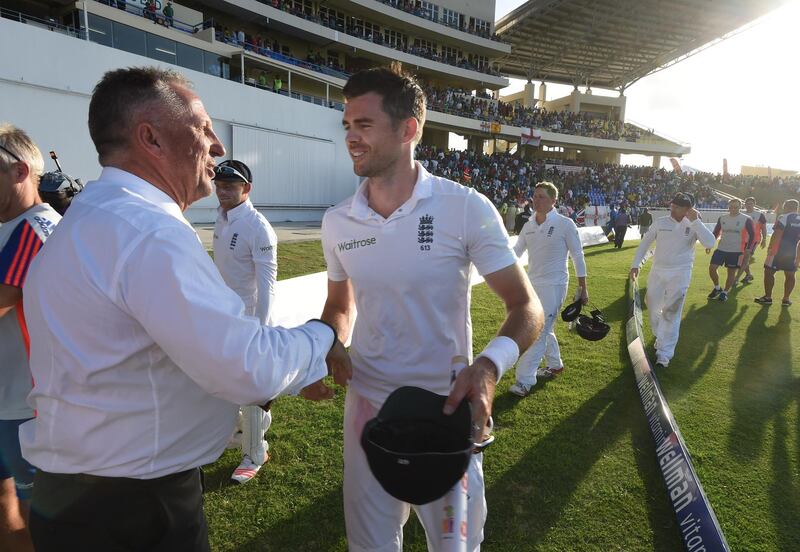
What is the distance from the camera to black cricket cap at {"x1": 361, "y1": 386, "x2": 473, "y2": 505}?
1.46m

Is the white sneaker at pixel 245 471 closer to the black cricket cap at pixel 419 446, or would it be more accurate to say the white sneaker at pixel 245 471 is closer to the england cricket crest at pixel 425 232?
the black cricket cap at pixel 419 446

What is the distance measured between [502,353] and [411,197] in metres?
0.88

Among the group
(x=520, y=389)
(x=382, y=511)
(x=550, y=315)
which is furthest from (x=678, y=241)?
(x=382, y=511)

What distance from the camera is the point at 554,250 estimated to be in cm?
604

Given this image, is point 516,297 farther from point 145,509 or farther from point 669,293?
point 669,293

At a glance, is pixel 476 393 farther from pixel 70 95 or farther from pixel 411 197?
pixel 70 95

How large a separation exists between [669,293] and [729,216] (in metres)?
6.11

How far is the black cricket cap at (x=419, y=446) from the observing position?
4.78 ft

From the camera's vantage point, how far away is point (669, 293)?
6887 mm

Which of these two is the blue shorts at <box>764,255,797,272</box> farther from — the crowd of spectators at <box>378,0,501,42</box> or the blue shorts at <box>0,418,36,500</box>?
the crowd of spectators at <box>378,0,501,42</box>

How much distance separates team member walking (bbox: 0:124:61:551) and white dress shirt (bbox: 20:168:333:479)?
1050mm

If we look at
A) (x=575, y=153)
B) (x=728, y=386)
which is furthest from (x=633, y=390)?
(x=575, y=153)

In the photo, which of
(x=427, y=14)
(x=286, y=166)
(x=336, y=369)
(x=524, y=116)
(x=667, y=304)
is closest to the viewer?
(x=336, y=369)

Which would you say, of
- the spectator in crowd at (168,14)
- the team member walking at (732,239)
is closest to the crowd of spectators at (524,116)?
the spectator in crowd at (168,14)
